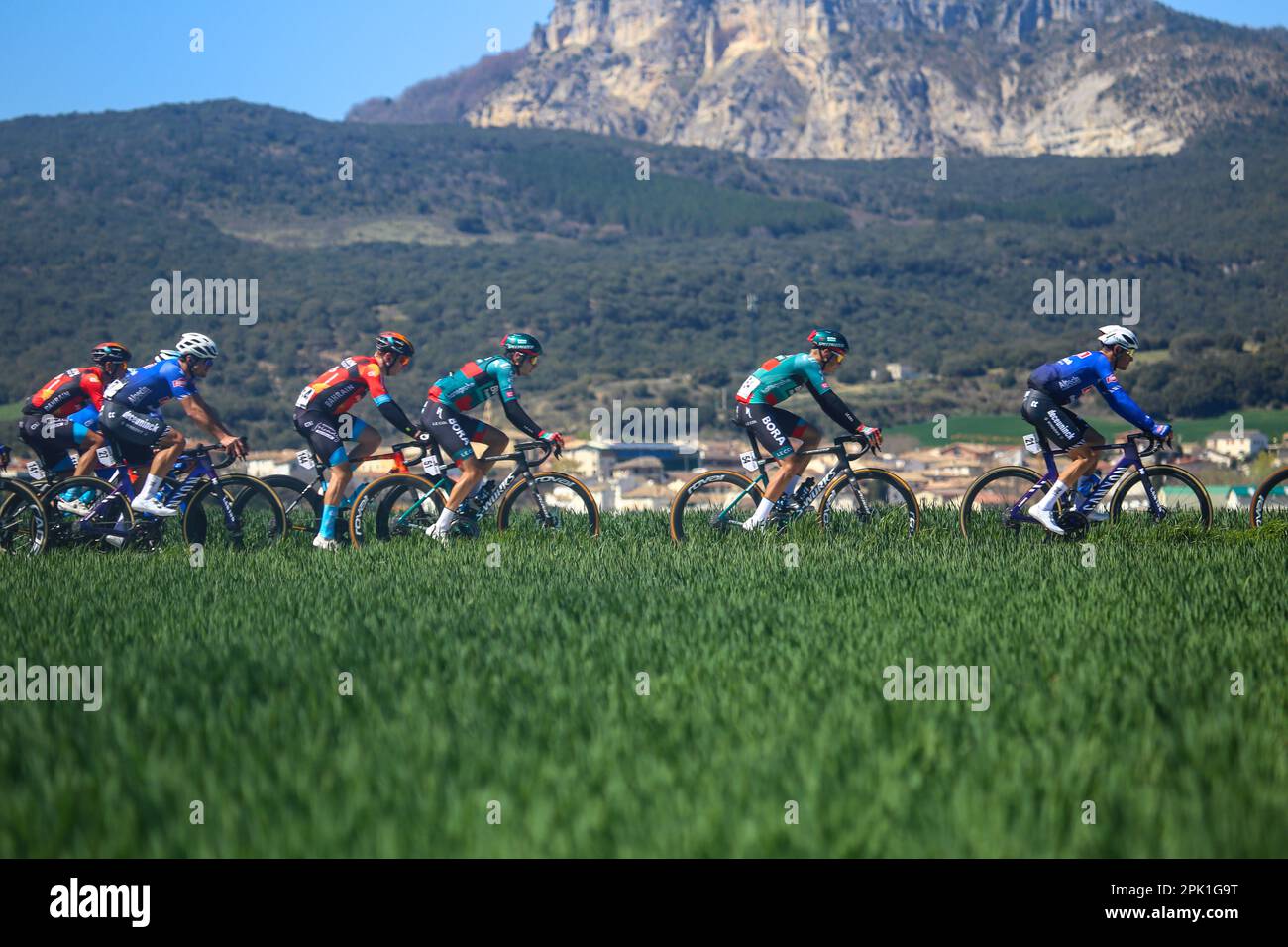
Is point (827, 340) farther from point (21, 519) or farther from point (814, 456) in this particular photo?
point (21, 519)

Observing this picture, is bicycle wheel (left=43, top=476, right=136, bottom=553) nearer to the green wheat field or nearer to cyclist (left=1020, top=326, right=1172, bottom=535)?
the green wheat field

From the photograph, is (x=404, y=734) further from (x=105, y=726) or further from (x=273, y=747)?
(x=105, y=726)

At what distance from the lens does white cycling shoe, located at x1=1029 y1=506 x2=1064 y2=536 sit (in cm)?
1184

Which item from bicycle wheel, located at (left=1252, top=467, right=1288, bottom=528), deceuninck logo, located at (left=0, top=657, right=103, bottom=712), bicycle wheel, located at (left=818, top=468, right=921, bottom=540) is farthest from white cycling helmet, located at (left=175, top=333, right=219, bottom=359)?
bicycle wheel, located at (left=1252, top=467, right=1288, bottom=528)

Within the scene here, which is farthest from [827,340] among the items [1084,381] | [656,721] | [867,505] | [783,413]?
[656,721]

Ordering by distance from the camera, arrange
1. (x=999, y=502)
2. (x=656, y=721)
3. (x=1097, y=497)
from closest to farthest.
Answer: (x=656, y=721)
(x=1097, y=497)
(x=999, y=502)

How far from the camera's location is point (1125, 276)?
136 metres

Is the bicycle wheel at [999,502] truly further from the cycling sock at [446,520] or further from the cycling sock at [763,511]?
the cycling sock at [446,520]

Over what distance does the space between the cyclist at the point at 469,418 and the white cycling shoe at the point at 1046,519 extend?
4471mm

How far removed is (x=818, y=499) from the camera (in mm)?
12430

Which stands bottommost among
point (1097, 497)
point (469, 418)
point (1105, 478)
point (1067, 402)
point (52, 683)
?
point (52, 683)

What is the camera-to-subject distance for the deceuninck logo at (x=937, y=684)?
17.9ft
